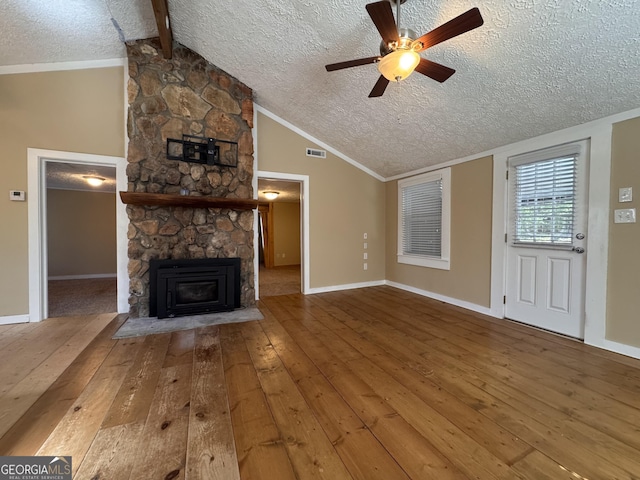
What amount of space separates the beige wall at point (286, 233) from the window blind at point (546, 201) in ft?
19.7

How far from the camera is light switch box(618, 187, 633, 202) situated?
222cm

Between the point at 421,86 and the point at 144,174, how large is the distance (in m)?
3.43

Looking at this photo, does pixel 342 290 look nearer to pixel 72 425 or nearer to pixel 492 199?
pixel 492 199

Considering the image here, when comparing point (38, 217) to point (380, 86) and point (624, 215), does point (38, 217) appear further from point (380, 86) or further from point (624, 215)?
point (624, 215)

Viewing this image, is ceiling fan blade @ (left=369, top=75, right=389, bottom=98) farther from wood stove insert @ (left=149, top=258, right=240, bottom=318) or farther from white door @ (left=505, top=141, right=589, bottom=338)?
wood stove insert @ (left=149, top=258, right=240, bottom=318)

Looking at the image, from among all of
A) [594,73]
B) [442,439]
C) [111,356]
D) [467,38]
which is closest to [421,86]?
[467,38]

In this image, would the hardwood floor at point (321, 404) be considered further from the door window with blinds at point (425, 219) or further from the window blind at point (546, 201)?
the door window with blinds at point (425, 219)

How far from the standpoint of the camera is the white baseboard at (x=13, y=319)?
9.32 feet

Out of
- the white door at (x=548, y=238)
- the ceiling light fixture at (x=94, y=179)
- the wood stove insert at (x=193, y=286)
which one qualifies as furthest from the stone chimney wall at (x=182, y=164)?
the white door at (x=548, y=238)

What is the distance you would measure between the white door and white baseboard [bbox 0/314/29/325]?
5729 millimetres


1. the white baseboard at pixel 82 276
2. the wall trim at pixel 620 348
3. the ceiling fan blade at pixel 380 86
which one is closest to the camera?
the ceiling fan blade at pixel 380 86

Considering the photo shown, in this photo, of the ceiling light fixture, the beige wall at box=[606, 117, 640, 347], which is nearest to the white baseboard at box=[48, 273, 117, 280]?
the ceiling light fixture

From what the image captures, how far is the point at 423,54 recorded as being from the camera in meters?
2.34

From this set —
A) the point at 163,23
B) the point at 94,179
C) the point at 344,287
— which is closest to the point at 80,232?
the point at 94,179
